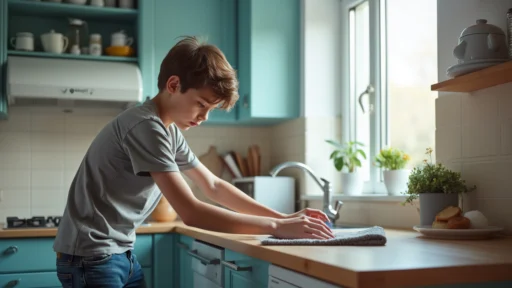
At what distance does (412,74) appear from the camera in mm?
3088

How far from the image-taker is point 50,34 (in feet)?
11.6

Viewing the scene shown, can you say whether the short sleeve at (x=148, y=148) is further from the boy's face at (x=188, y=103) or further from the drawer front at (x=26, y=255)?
the drawer front at (x=26, y=255)

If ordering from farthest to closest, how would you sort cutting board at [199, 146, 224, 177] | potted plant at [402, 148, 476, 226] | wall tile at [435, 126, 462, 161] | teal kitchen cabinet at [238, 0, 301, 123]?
cutting board at [199, 146, 224, 177]
teal kitchen cabinet at [238, 0, 301, 123]
wall tile at [435, 126, 462, 161]
potted plant at [402, 148, 476, 226]

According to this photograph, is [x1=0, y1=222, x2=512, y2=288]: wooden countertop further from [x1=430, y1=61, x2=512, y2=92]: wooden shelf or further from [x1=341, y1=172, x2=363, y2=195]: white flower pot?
[x1=341, y1=172, x2=363, y2=195]: white flower pot

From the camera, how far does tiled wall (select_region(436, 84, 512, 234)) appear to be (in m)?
2.09

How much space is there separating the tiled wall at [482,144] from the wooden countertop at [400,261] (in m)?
0.17

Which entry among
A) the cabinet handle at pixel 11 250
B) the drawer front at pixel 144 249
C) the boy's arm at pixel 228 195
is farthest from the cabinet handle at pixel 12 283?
the boy's arm at pixel 228 195

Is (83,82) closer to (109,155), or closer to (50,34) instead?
(50,34)

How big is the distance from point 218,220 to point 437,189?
2.71ft

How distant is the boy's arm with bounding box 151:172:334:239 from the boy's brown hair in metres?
0.29

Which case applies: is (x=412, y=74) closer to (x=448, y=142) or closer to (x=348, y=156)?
(x=348, y=156)

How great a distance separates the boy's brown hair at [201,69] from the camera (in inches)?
77.0

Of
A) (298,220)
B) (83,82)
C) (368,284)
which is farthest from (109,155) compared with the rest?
(83,82)

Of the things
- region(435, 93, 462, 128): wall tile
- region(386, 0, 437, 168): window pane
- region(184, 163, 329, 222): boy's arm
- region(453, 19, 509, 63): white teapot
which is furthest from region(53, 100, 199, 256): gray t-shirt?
region(386, 0, 437, 168): window pane
